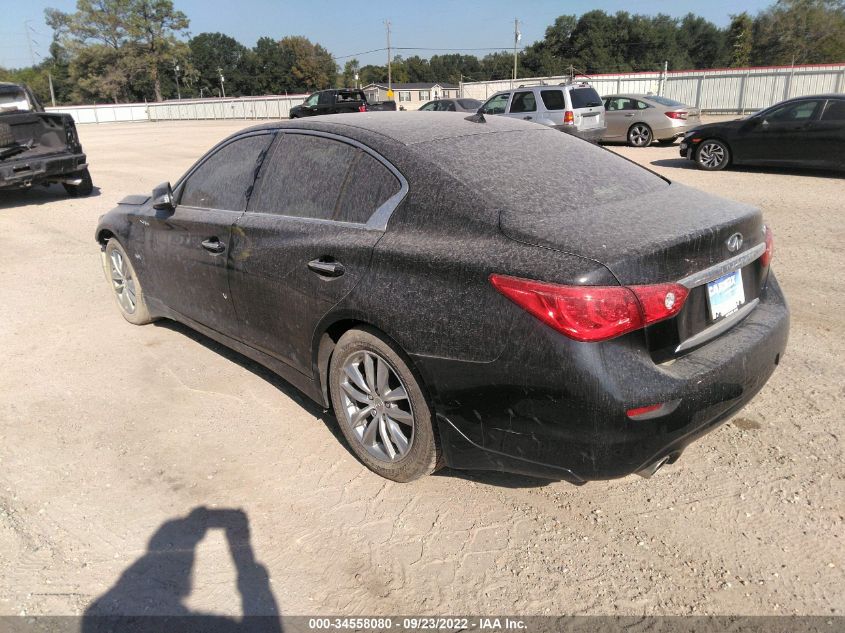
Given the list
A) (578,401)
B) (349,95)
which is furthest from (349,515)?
(349,95)

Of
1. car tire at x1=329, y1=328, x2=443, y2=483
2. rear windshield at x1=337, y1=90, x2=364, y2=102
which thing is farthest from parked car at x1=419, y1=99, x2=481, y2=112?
car tire at x1=329, y1=328, x2=443, y2=483

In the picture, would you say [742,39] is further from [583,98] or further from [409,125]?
[409,125]

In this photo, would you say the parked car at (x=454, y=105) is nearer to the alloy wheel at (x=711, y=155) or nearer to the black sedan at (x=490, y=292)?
the alloy wheel at (x=711, y=155)

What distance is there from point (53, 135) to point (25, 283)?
231 inches

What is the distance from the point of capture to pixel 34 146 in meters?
11.2

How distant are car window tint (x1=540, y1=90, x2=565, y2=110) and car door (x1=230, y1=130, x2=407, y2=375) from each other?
44.0 ft

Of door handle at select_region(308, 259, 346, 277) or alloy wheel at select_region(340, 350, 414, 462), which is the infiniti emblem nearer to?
alloy wheel at select_region(340, 350, 414, 462)

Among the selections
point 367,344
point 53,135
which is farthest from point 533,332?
point 53,135

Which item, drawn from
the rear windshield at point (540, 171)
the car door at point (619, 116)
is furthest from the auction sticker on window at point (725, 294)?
the car door at point (619, 116)

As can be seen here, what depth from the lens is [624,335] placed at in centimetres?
236

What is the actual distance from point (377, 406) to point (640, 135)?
1669 centimetres

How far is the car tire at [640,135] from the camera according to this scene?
688 inches

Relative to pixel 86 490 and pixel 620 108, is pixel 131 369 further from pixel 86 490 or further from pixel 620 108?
pixel 620 108

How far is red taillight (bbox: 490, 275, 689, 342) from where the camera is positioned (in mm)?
2318
